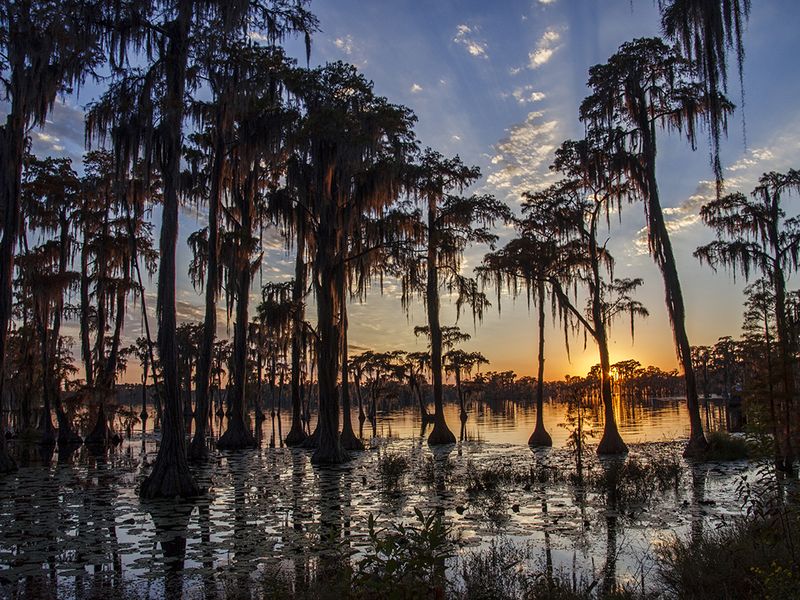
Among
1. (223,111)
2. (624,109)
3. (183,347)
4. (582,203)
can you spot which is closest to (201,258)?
(223,111)

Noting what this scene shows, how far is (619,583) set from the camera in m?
6.69

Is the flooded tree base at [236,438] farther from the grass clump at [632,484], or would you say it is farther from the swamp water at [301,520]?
the grass clump at [632,484]

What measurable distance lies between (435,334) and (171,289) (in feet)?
58.3

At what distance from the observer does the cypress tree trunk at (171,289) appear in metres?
13.9

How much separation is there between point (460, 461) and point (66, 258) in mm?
25764

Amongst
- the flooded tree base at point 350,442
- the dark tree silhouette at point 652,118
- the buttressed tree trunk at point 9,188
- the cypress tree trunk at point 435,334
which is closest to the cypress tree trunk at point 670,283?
the dark tree silhouette at point 652,118

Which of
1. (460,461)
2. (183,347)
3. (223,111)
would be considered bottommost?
(460,461)

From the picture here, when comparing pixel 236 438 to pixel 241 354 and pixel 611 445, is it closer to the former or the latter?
pixel 241 354

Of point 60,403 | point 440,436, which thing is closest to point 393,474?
point 440,436

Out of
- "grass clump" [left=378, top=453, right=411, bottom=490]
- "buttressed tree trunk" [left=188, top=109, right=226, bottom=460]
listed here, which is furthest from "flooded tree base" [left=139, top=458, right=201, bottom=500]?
"buttressed tree trunk" [left=188, top=109, right=226, bottom=460]

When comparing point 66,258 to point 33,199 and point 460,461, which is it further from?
point 460,461

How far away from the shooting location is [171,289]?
15.1 m

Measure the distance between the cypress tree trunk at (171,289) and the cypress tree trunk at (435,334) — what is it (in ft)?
48.9

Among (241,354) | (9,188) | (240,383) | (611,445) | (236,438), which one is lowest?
(611,445)
